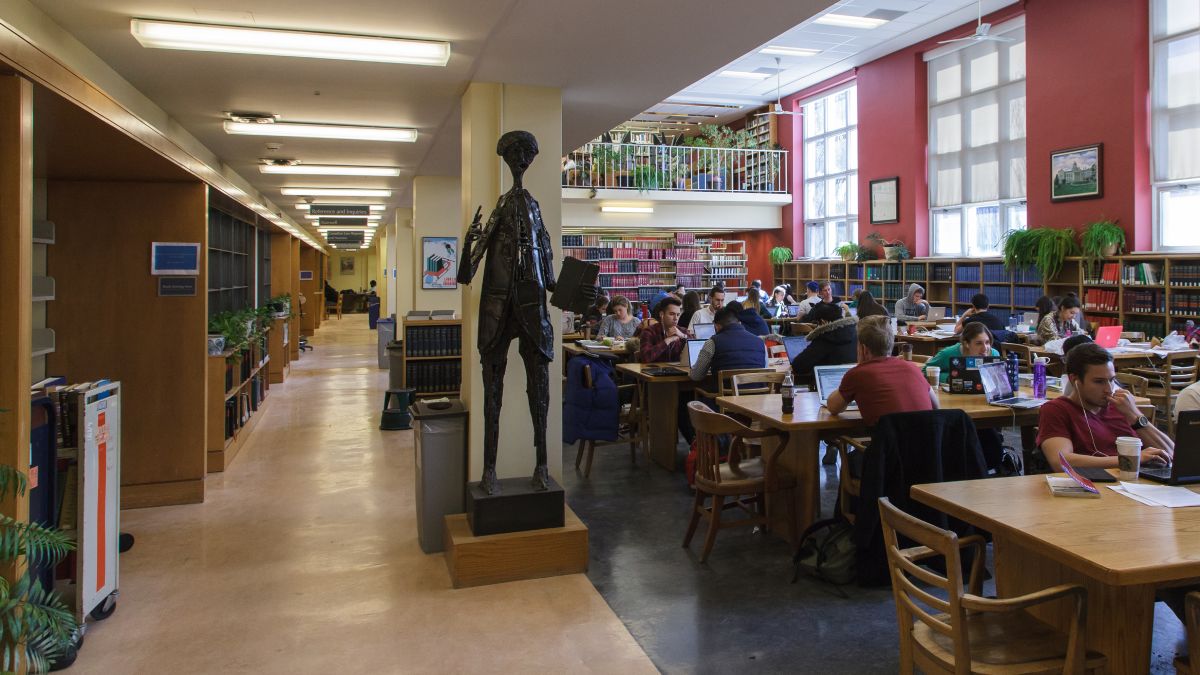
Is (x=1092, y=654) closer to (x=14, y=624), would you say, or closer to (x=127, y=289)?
(x=14, y=624)

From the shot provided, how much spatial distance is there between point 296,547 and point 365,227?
12.9 meters

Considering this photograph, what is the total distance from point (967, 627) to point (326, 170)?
24.7ft

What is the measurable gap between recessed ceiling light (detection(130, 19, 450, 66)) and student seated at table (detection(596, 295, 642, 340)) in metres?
4.78

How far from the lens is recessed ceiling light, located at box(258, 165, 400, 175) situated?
7984 mm

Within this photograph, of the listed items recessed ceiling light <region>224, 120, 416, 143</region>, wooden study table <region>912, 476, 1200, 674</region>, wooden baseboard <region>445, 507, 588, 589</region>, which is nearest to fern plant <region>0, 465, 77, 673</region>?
wooden baseboard <region>445, 507, 588, 589</region>

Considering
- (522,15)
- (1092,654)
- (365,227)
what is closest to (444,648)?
(1092,654)

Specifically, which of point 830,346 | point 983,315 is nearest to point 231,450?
point 830,346

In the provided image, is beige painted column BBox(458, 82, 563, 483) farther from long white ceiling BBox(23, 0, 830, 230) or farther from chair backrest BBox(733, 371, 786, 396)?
chair backrest BBox(733, 371, 786, 396)

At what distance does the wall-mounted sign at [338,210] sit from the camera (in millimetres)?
11769

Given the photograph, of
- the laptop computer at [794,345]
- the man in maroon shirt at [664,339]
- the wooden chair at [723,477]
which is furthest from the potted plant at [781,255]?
the wooden chair at [723,477]

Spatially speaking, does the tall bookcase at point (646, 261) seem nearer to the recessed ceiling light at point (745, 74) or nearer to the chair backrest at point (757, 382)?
the recessed ceiling light at point (745, 74)

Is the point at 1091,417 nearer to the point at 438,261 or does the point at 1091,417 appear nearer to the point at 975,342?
the point at 975,342

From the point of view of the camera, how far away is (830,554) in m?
3.84

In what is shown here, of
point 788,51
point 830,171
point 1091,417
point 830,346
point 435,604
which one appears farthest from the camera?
point 830,171
